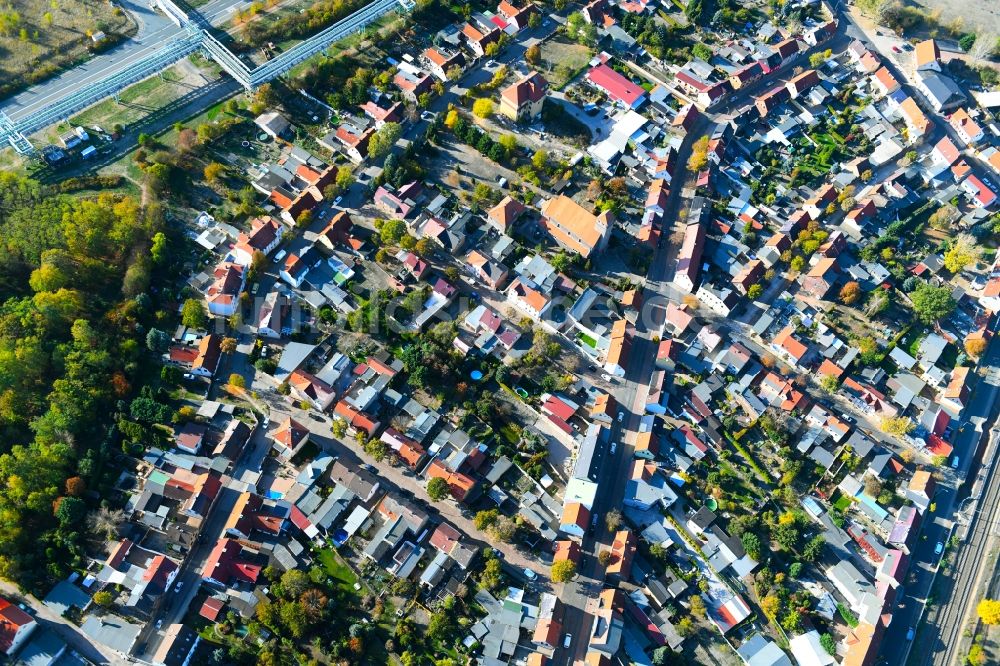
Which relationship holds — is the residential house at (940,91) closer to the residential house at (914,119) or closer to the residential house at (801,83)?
the residential house at (914,119)

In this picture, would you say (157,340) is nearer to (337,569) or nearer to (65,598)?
(65,598)

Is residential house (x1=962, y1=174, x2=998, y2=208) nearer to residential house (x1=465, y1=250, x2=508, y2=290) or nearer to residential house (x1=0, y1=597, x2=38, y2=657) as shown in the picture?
residential house (x1=465, y1=250, x2=508, y2=290)

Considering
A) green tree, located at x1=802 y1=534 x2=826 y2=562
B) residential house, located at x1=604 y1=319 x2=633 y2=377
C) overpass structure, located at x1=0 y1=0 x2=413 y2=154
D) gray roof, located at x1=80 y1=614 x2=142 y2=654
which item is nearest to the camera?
gray roof, located at x1=80 y1=614 x2=142 y2=654

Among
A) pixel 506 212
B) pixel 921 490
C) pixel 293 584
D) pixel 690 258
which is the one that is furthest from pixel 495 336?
pixel 921 490

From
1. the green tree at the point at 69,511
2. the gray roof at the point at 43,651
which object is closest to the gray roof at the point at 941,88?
the green tree at the point at 69,511

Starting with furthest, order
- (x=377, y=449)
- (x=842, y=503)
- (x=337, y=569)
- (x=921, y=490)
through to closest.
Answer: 1. (x=842, y=503)
2. (x=921, y=490)
3. (x=377, y=449)
4. (x=337, y=569)

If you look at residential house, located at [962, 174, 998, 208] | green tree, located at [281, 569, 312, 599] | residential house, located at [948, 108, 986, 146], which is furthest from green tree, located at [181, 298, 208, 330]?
residential house, located at [948, 108, 986, 146]
